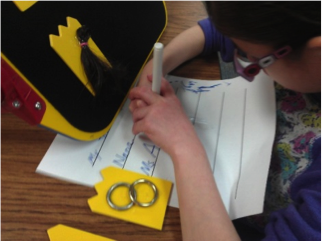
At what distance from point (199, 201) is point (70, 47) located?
0.92 ft

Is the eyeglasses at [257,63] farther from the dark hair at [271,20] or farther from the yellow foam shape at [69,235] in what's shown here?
the yellow foam shape at [69,235]

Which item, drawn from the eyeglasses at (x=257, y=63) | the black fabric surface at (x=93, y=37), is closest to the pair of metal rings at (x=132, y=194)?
the black fabric surface at (x=93, y=37)

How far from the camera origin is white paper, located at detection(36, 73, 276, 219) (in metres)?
0.42

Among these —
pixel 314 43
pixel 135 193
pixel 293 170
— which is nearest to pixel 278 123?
pixel 293 170

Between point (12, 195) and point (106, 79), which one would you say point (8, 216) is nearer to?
point (12, 195)

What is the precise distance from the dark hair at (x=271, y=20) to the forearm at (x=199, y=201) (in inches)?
6.8

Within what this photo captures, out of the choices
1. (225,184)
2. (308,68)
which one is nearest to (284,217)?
(225,184)

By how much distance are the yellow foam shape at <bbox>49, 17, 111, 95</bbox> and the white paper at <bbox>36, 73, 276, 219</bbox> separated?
9 centimetres

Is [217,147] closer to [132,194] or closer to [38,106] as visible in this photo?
[132,194]

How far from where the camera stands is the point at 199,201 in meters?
0.38

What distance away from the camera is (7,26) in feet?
1.21

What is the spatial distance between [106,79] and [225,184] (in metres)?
0.24

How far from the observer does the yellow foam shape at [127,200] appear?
1.24ft

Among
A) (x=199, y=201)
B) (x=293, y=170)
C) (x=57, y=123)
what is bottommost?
(x=293, y=170)
